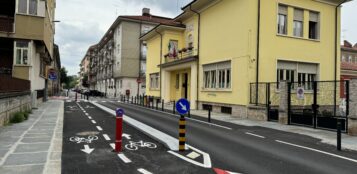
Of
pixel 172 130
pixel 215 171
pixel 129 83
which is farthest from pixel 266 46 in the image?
pixel 129 83

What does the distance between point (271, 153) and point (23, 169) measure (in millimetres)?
5970

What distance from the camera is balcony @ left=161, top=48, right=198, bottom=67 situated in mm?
25348

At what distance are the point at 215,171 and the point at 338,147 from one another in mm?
4922

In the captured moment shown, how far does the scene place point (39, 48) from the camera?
23.1 metres

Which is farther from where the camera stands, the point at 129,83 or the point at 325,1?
the point at 129,83

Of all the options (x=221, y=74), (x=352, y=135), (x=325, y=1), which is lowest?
(x=352, y=135)

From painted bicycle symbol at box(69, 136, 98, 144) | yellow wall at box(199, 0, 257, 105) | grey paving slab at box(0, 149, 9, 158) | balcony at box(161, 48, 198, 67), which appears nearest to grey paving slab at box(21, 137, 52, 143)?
painted bicycle symbol at box(69, 136, 98, 144)

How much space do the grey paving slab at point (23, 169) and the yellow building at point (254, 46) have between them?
1403 cm

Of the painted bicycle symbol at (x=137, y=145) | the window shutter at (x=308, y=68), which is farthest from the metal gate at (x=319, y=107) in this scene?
the painted bicycle symbol at (x=137, y=145)

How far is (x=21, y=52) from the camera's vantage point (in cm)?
2019

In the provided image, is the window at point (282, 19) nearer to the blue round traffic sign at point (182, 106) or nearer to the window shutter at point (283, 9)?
the window shutter at point (283, 9)

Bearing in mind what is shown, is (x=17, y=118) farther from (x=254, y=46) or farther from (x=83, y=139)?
(x=254, y=46)

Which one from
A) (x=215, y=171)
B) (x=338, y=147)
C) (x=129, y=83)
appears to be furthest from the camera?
(x=129, y=83)

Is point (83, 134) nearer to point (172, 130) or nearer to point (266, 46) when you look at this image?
point (172, 130)
